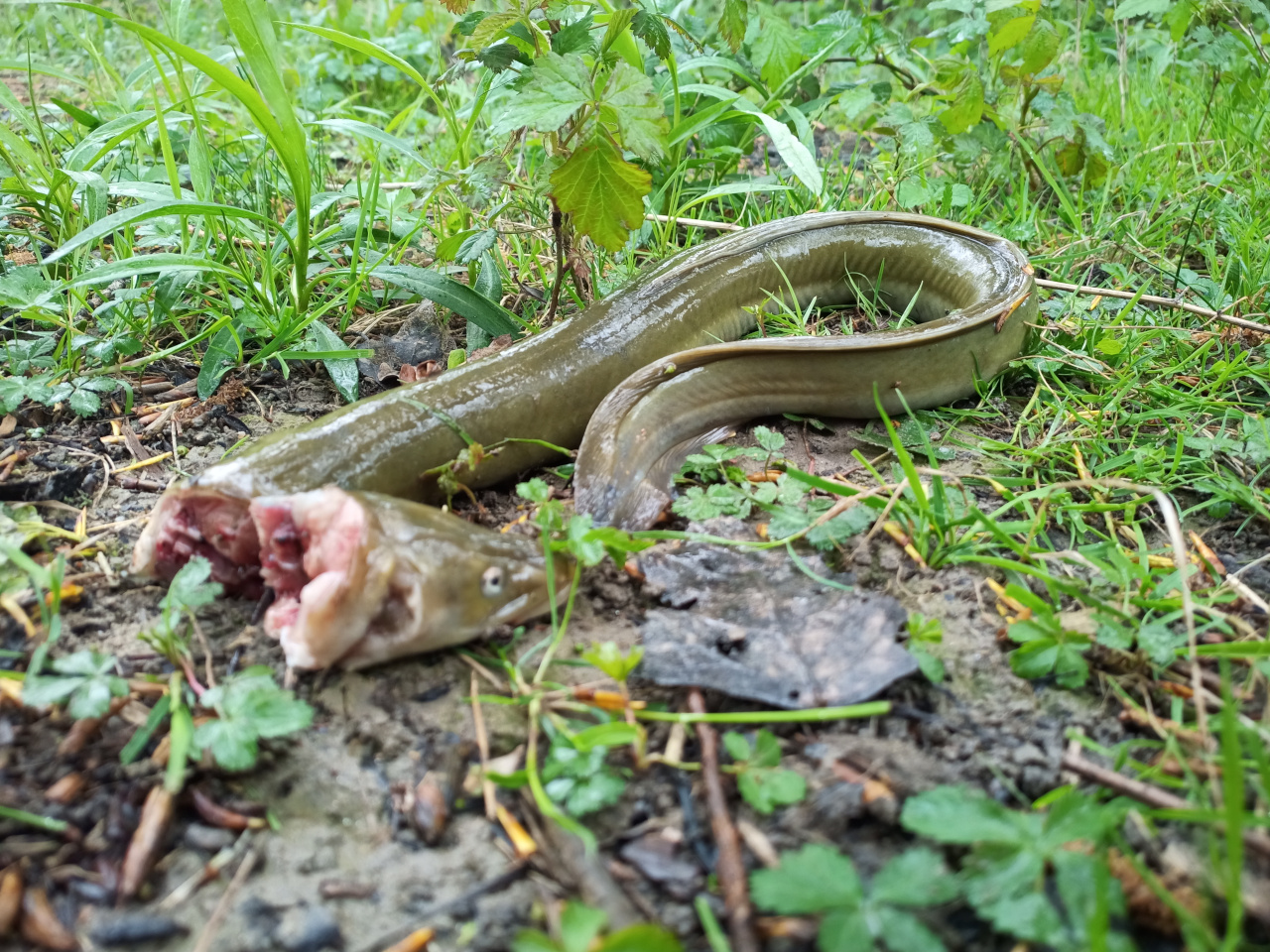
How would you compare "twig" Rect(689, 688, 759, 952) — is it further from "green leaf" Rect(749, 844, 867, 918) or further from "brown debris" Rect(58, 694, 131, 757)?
"brown debris" Rect(58, 694, 131, 757)

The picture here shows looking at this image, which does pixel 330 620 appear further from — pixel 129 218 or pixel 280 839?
pixel 129 218

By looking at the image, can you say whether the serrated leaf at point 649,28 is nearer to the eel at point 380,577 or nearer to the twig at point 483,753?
the eel at point 380,577

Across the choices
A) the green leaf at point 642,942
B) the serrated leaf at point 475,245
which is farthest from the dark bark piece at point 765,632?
the serrated leaf at point 475,245

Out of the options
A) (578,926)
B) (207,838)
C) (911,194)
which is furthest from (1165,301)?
(207,838)

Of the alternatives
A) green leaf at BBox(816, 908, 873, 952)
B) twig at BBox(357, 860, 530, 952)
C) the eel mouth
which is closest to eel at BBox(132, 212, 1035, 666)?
the eel mouth

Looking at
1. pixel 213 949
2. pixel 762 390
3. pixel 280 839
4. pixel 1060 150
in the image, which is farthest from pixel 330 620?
pixel 1060 150

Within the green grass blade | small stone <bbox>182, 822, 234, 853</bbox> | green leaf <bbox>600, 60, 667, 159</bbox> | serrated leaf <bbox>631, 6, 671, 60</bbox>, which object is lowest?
small stone <bbox>182, 822, 234, 853</bbox>

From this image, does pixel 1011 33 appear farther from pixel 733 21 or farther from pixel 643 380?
pixel 643 380
